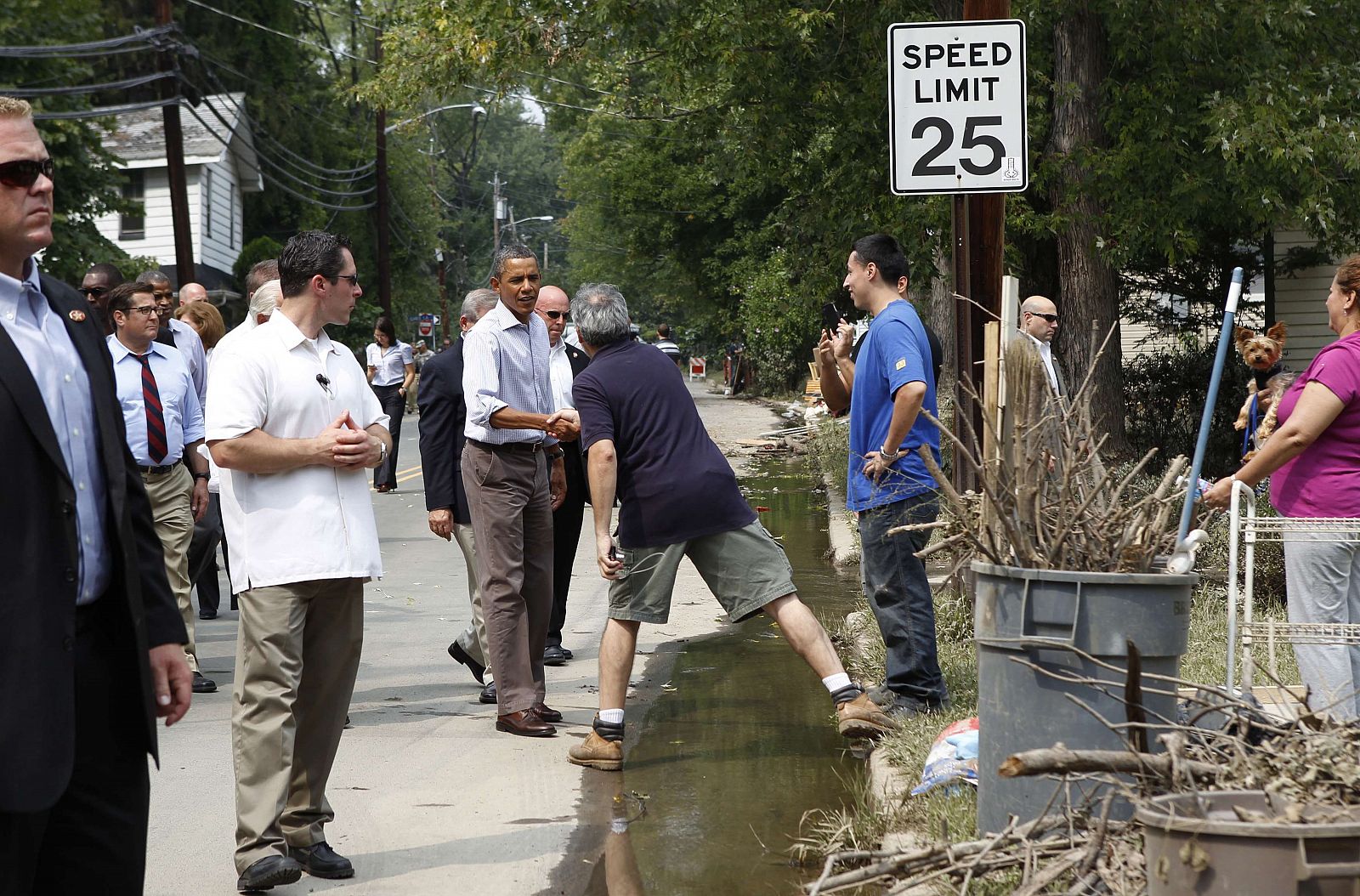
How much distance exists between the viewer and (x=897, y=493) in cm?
655

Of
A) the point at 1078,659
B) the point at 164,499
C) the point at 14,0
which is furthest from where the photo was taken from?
the point at 14,0

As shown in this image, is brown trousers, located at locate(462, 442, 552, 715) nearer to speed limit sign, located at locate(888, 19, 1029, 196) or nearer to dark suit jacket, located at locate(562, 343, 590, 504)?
dark suit jacket, located at locate(562, 343, 590, 504)

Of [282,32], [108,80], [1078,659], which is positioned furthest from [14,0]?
[1078,659]

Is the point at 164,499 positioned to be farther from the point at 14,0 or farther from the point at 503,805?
the point at 14,0

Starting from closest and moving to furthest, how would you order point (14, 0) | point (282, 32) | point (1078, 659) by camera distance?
1. point (1078, 659)
2. point (14, 0)
3. point (282, 32)

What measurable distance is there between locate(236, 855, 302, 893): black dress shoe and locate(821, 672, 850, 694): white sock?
242cm

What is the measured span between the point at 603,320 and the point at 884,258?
133cm

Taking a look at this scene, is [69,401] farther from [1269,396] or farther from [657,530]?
[1269,396]

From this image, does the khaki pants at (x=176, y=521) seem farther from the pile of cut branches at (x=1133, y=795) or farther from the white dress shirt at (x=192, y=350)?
the pile of cut branches at (x=1133, y=795)

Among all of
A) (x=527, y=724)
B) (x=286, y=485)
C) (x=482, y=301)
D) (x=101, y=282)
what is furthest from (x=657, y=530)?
(x=101, y=282)

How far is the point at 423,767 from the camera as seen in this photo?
21.2ft

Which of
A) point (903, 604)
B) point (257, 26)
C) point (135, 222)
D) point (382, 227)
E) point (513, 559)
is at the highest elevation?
point (257, 26)

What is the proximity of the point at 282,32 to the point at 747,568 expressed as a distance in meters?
44.2

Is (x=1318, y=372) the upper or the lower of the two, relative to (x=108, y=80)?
lower
